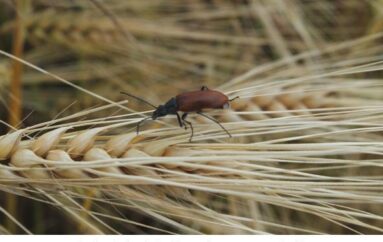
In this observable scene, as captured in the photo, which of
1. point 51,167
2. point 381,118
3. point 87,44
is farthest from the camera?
point 87,44

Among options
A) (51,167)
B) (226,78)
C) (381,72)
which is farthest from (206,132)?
(381,72)

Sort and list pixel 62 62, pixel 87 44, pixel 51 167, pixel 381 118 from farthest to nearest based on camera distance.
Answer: pixel 62 62 → pixel 87 44 → pixel 381 118 → pixel 51 167

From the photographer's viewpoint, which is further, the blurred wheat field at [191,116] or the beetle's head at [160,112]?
the beetle's head at [160,112]

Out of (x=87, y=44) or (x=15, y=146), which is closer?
(x=15, y=146)

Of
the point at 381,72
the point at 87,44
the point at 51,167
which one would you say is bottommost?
the point at 51,167

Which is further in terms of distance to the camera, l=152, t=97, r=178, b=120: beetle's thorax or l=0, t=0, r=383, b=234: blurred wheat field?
l=152, t=97, r=178, b=120: beetle's thorax

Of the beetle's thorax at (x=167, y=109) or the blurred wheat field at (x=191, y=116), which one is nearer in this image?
the blurred wheat field at (x=191, y=116)

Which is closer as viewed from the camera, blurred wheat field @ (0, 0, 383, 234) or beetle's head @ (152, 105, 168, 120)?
blurred wheat field @ (0, 0, 383, 234)
